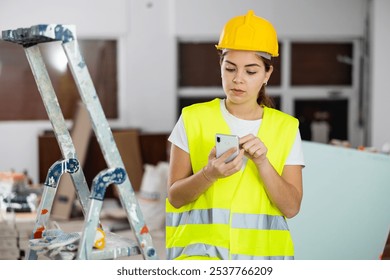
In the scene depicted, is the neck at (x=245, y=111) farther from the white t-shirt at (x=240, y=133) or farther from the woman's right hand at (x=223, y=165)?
the woman's right hand at (x=223, y=165)

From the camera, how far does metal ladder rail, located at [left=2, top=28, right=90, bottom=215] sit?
113cm

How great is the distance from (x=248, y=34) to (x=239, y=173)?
28 centimetres

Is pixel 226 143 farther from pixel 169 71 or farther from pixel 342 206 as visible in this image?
pixel 169 71

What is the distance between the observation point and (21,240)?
2.54m

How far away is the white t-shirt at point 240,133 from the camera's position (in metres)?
1.30

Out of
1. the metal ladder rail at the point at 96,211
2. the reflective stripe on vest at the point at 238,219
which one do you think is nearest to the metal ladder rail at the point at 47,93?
the metal ladder rail at the point at 96,211

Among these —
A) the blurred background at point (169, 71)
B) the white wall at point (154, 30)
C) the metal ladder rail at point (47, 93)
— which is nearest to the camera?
the metal ladder rail at point (47, 93)

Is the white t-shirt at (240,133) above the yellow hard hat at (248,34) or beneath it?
beneath

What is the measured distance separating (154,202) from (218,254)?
8.22ft

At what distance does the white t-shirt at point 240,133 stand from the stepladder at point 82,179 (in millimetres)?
214

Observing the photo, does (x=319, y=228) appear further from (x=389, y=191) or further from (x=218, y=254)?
(x=218, y=254)

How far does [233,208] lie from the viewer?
4.19ft
